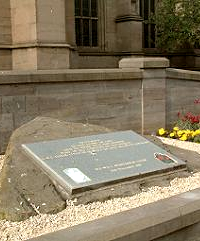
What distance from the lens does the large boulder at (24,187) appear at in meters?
4.22

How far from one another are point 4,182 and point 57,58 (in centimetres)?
775

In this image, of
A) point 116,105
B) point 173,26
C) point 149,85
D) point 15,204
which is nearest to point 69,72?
point 116,105

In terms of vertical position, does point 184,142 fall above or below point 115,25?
below

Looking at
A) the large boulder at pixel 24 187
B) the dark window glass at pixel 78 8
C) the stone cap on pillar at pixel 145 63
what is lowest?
the large boulder at pixel 24 187

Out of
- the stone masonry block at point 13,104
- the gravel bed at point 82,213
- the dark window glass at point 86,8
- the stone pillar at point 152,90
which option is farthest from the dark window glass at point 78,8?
the gravel bed at point 82,213

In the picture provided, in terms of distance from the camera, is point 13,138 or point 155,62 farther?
point 155,62

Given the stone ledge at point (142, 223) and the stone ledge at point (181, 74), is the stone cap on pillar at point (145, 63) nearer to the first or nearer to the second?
the stone ledge at point (181, 74)

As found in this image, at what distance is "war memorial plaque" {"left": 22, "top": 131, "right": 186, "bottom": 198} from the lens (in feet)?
15.6

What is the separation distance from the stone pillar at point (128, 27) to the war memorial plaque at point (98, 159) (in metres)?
10.6

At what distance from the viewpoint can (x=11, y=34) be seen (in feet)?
40.6

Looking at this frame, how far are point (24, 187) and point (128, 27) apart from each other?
1235 cm

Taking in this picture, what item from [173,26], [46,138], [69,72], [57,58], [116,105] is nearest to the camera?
[46,138]

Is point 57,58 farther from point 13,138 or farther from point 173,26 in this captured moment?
point 13,138

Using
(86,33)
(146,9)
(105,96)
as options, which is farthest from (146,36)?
(105,96)
